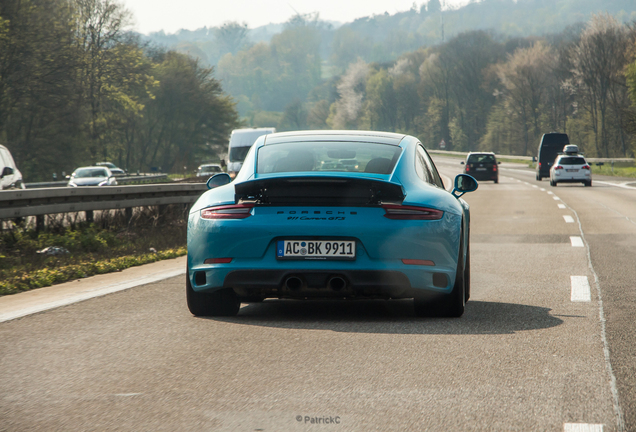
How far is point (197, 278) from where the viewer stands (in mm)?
6234

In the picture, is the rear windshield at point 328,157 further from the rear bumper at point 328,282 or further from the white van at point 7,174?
the white van at point 7,174

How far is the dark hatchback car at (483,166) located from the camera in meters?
44.3

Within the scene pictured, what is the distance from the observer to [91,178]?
112 feet

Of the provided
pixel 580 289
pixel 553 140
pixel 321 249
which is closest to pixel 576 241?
pixel 580 289

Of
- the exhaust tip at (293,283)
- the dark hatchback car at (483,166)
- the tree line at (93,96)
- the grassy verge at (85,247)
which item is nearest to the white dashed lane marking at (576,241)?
the grassy verge at (85,247)

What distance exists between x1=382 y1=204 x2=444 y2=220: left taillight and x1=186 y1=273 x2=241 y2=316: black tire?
137cm

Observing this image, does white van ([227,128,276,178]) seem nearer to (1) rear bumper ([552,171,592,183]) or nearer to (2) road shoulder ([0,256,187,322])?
(1) rear bumper ([552,171,592,183])

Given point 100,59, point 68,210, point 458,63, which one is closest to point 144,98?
point 100,59

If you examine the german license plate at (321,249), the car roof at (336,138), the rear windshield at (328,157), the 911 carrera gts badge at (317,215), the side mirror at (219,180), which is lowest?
the german license plate at (321,249)

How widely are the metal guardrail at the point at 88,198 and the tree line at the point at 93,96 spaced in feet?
102

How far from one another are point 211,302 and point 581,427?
346 centimetres

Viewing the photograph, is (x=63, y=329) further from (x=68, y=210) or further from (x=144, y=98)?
(x=144, y=98)

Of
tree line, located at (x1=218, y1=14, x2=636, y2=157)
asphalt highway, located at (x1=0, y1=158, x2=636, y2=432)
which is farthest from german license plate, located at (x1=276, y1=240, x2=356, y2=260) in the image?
tree line, located at (x1=218, y1=14, x2=636, y2=157)

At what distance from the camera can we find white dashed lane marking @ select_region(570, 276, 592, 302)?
749 cm
